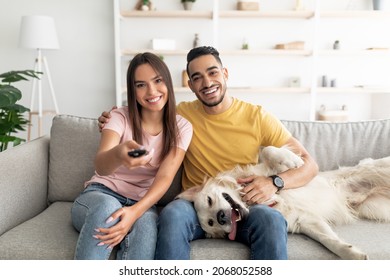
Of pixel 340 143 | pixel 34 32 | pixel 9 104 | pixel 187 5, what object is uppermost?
pixel 187 5

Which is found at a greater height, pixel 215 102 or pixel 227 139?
pixel 215 102

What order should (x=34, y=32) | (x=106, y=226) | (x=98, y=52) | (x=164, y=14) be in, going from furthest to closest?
(x=98, y=52) < (x=164, y=14) < (x=34, y=32) < (x=106, y=226)

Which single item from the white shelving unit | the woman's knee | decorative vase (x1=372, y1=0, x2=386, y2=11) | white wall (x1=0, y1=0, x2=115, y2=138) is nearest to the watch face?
the woman's knee

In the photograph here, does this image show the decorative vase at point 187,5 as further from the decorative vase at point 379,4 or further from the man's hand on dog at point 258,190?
the man's hand on dog at point 258,190

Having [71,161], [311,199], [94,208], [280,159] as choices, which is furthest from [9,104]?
[311,199]

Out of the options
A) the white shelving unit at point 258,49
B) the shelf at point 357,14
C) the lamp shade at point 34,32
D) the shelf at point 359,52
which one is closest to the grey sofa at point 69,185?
the lamp shade at point 34,32

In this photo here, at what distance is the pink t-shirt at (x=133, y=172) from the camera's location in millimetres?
1728

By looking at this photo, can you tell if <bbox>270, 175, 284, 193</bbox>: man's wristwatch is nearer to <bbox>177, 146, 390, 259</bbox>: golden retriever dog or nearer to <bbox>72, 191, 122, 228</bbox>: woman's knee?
<bbox>177, 146, 390, 259</bbox>: golden retriever dog

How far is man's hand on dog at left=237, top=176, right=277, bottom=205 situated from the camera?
5.56 ft

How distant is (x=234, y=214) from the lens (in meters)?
1.62

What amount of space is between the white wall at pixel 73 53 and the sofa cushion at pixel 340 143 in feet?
10.7

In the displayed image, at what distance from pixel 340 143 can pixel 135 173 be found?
113 centimetres

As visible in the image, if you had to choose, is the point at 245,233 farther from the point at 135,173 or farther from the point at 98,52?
the point at 98,52

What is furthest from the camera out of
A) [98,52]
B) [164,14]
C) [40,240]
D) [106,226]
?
[98,52]
